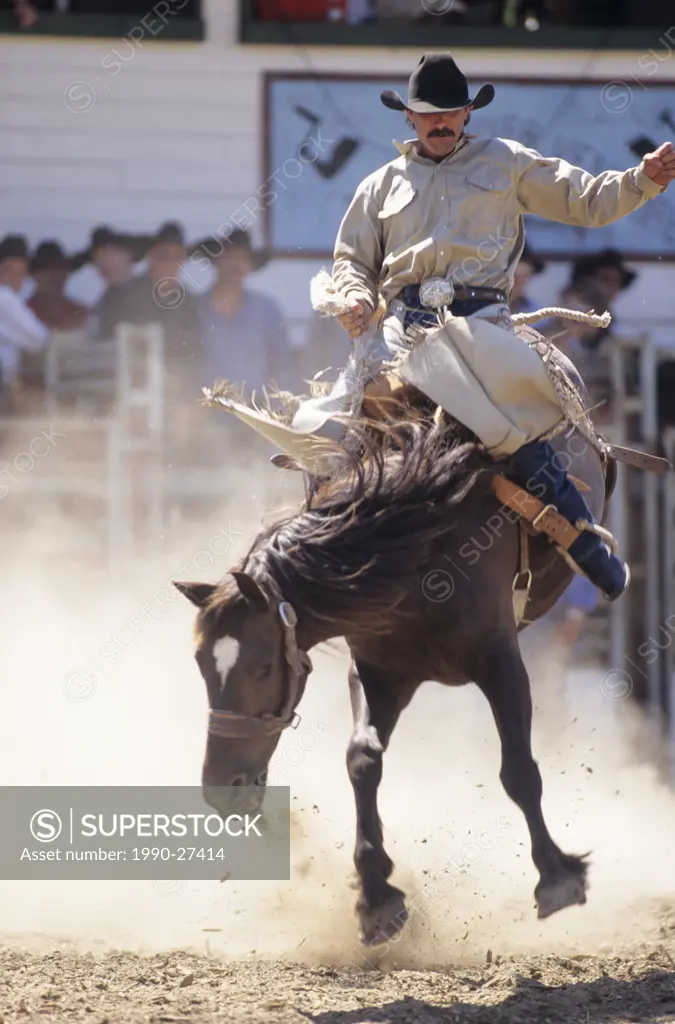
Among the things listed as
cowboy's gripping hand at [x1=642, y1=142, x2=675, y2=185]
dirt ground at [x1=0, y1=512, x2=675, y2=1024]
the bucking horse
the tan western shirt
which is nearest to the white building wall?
dirt ground at [x1=0, y1=512, x2=675, y2=1024]

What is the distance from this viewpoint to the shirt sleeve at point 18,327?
8.88m

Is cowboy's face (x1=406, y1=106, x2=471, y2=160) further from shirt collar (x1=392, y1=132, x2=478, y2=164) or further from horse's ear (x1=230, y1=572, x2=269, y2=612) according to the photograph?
horse's ear (x1=230, y1=572, x2=269, y2=612)

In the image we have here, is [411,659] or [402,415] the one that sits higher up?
[402,415]

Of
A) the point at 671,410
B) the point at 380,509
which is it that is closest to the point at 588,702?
the point at 671,410

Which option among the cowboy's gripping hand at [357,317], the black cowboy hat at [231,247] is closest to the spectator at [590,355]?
the black cowboy hat at [231,247]

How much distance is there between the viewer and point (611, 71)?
9664 mm

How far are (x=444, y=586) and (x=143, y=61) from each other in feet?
20.2

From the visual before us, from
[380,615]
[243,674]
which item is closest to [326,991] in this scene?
[243,674]

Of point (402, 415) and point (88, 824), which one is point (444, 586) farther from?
point (88, 824)

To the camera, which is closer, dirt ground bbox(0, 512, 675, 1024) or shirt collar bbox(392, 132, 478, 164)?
dirt ground bbox(0, 512, 675, 1024)

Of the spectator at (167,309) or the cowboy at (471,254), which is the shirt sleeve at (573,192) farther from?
the spectator at (167,309)

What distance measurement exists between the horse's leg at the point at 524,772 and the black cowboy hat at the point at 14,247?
5576 mm

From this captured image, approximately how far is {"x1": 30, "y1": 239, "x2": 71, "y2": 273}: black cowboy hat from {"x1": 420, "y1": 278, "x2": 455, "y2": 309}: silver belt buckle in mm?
4817

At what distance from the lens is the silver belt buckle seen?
4734mm
